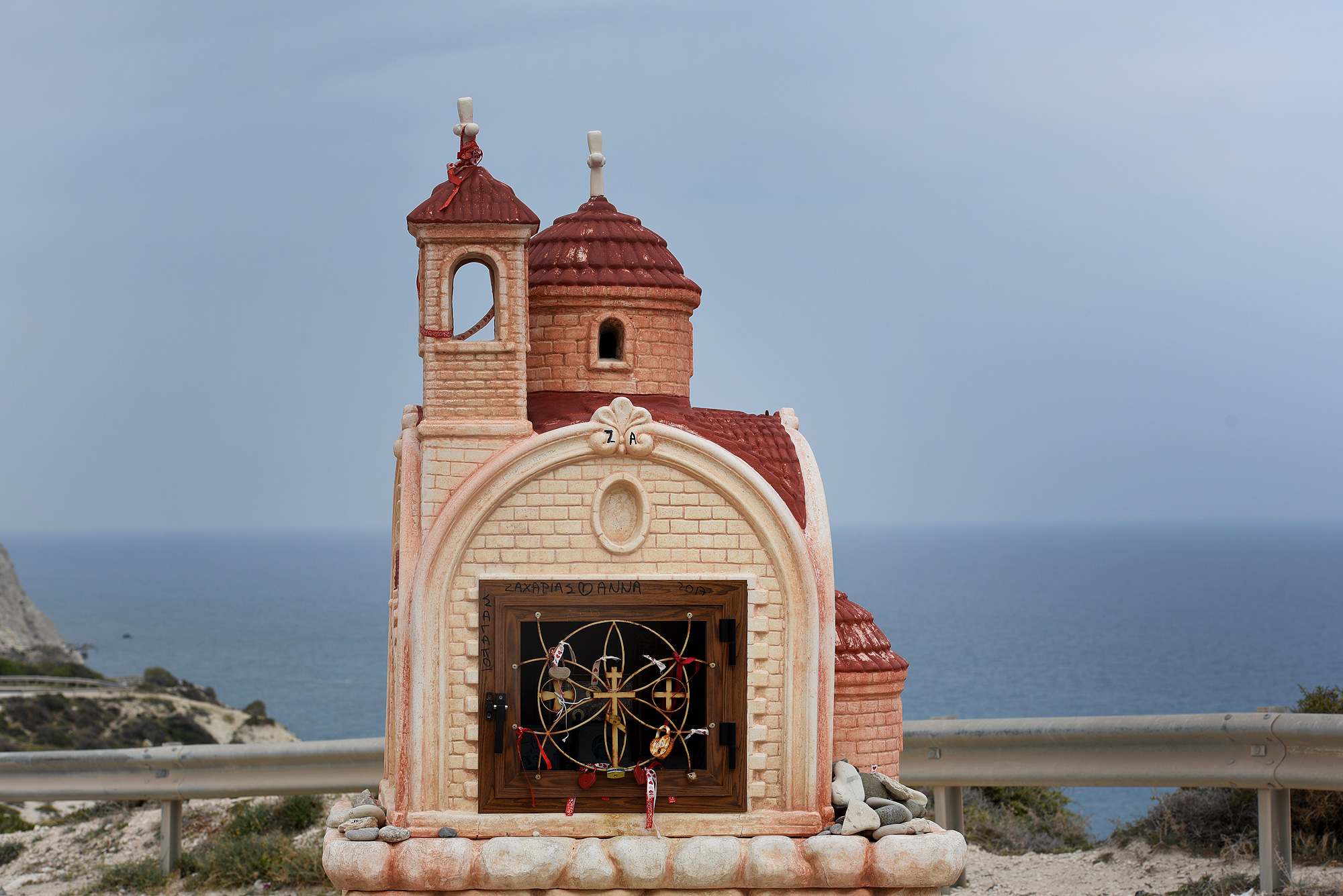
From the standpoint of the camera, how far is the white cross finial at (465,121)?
11.4 metres

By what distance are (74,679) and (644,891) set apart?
76.0 ft

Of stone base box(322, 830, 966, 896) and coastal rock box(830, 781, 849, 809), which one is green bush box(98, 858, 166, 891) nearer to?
stone base box(322, 830, 966, 896)

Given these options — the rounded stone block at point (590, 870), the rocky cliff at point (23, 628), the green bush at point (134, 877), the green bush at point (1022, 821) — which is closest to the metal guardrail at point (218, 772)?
the green bush at point (134, 877)

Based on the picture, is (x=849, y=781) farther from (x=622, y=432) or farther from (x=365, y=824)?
(x=365, y=824)

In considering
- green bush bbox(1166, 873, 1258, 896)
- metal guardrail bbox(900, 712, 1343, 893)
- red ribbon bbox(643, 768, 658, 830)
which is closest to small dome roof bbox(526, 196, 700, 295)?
red ribbon bbox(643, 768, 658, 830)

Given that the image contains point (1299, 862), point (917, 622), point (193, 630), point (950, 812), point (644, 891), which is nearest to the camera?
point (644, 891)

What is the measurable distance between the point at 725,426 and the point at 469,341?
219 cm

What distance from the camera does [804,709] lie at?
1088cm

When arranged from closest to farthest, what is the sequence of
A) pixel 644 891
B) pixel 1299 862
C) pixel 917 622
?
pixel 644 891, pixel 1299 862, pixel 917 622

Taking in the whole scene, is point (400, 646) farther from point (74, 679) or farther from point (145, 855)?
point (74, 679)

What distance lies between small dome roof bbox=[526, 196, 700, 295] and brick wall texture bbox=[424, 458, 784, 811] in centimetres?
168

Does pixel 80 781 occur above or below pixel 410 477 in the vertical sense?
below

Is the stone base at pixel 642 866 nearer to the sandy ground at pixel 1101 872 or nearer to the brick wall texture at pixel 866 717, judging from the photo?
the brick wall texture at pixel 866 717

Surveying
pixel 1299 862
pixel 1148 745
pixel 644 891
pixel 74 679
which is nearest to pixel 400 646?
pixel 644 891
